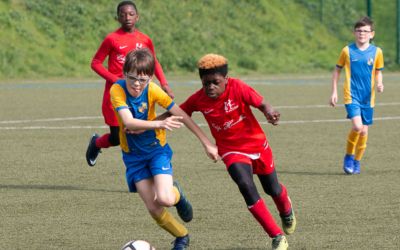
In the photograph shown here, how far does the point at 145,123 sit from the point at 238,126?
791mm

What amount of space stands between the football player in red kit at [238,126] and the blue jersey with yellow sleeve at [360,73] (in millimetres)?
5090

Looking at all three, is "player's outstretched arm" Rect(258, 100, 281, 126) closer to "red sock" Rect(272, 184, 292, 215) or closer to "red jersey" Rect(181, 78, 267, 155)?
"red jersey" Rect(181, 78, 267, 155)

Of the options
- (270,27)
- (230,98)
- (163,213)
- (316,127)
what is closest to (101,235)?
(163,213)

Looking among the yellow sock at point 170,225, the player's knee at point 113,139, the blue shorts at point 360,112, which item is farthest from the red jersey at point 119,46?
the yellow sock at point 170,225

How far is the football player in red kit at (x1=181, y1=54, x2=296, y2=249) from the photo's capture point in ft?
26.5

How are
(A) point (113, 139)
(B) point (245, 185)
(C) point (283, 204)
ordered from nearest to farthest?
(B) point (245, 185) → (C) point (283, 204) → (A) point (113, 139)

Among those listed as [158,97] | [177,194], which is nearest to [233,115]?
[158,97]

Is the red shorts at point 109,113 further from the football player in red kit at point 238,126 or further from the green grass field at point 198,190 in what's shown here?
the football player in red kit at point 238,126

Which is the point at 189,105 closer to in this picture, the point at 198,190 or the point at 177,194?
the point at 177,194

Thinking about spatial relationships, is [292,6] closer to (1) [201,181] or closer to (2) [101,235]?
(1) [201,181]

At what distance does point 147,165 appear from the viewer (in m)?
8.36

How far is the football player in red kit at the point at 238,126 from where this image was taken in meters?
8.06

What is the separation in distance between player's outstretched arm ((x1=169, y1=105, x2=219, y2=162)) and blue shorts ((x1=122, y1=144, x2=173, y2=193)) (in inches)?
13.9

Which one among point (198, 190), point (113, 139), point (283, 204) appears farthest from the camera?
point (113, 139)
